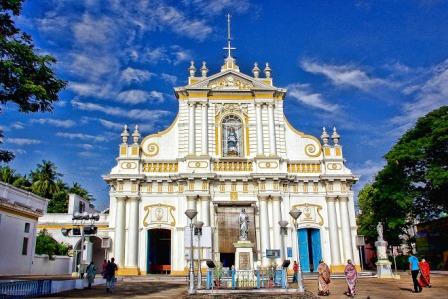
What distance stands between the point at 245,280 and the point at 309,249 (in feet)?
41.5

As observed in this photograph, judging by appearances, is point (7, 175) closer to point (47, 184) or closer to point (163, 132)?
point (47, 184)

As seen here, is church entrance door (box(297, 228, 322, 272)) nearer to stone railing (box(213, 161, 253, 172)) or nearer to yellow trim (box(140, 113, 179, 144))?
stone railing (box(213, 161, 253, 172))

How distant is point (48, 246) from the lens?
33.6m

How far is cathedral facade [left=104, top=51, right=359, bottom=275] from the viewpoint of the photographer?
27.7 meters

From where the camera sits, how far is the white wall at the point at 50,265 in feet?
98.8

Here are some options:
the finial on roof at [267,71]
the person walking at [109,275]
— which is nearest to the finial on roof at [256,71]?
the finial on roof at [267,71]

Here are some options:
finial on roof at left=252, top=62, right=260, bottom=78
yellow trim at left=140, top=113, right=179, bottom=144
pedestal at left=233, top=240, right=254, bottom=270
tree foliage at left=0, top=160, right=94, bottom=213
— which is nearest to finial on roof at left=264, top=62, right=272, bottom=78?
finial on roof at left=252, top=62, right=260, bottom=78

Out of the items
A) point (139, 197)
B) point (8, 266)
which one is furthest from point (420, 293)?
point (8, 266)

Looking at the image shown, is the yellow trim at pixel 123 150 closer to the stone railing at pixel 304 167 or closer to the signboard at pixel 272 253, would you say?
the stone railing at pixel 304 167

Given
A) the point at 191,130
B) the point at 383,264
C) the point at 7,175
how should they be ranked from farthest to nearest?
the point at 7,175 → the point at 191,130 → the point at 383,264

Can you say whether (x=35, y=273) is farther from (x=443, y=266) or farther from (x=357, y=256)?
(x=443, y=266)

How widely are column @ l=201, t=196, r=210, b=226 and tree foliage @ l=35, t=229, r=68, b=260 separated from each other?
12948mm

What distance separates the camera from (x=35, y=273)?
2978cm

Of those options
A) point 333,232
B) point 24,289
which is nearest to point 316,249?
point 333,232
